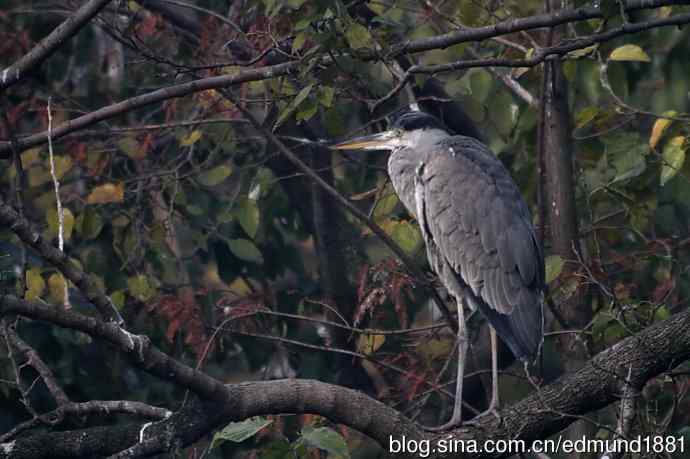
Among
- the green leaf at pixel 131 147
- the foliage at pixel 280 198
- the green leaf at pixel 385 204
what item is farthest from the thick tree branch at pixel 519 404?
the green leaf at pixel 131 147

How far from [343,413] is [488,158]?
5.02 ft

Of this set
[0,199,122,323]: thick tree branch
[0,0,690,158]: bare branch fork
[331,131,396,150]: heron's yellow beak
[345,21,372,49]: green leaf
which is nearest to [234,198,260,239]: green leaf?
[331,131,396,150]: heron's yellow beak

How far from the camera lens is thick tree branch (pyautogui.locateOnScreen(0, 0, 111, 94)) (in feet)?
10.3

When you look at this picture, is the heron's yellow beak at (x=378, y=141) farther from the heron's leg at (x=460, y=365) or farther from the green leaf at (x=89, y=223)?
the green leaf at (x=89, y=223)

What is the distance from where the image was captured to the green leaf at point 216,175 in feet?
14.4

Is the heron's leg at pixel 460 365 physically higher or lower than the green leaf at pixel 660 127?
lower

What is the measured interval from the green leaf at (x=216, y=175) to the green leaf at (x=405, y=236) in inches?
32.3

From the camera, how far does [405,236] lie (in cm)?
400

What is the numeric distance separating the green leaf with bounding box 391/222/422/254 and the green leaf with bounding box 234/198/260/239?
58 cm

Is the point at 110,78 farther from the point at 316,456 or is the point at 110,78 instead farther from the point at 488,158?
the point at 316,456

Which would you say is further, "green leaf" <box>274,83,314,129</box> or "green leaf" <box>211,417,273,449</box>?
"green leaf" <box>274,83,314,129</box>

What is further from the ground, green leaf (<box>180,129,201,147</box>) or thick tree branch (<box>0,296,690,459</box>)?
green leaf (<box>180,129,201,147</box>)

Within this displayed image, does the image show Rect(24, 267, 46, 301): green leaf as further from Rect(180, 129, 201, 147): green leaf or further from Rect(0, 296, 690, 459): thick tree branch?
Rect(0, 296, 690, 459): thick tree branch

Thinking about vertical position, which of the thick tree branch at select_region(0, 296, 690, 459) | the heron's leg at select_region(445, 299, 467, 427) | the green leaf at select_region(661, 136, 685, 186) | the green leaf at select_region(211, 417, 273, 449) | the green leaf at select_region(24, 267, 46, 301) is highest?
the green leaf at select_region(661, 136, 685, 186)
